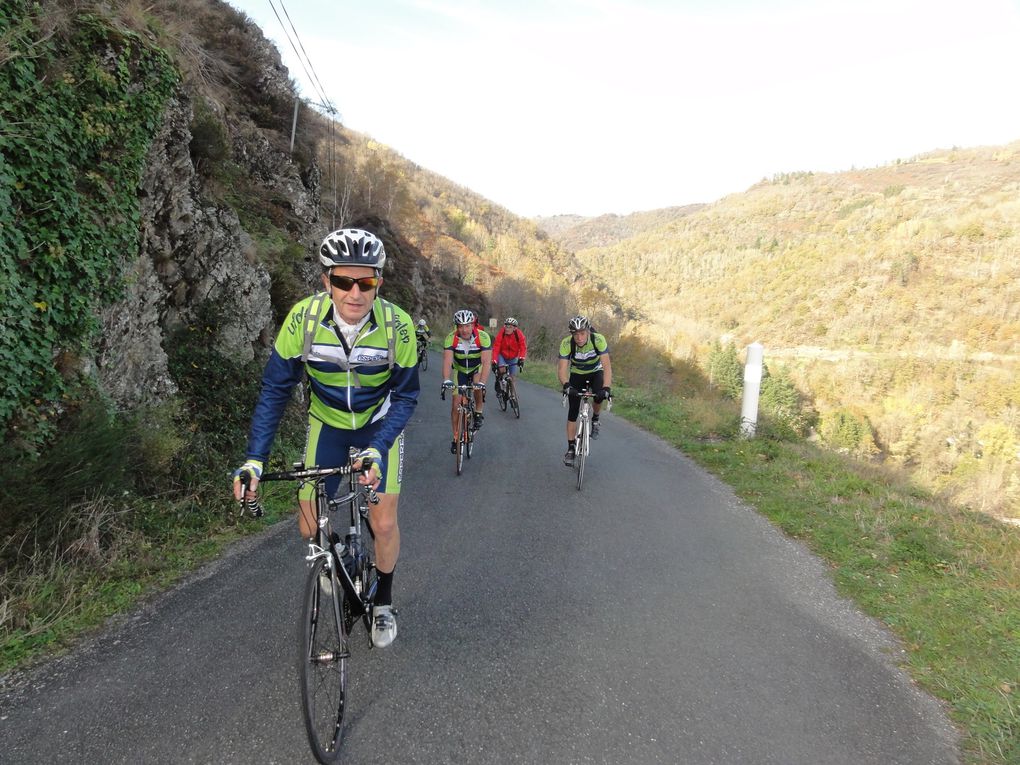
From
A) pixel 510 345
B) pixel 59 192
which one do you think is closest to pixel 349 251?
pixel 59 192

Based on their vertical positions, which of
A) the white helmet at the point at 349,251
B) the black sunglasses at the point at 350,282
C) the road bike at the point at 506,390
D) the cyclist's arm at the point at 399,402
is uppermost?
the white helmet at the point at 349,251

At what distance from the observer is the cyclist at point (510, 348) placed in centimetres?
1148

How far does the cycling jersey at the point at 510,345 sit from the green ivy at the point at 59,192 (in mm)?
7434

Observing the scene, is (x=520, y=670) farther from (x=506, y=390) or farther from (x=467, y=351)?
(x=506, y=390)

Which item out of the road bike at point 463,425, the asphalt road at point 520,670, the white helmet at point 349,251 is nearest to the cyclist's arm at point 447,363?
the road bike at point 463,425

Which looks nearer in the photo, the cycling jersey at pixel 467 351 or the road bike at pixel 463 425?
the road bike at pixel 463 425

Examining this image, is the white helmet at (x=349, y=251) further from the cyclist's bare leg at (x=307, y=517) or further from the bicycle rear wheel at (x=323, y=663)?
the bicycle rear wheel at (x=323, y=663)

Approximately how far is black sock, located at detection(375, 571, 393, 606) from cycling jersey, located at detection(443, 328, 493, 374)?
5.34m

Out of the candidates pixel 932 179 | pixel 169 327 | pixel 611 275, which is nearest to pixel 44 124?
pixel 169 327

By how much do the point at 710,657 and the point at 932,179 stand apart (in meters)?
240

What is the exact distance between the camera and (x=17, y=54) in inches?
156

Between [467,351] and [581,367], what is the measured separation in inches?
80.0

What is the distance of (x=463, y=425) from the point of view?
7.45 m

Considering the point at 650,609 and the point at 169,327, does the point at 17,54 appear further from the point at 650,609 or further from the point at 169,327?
the point at 650,609
